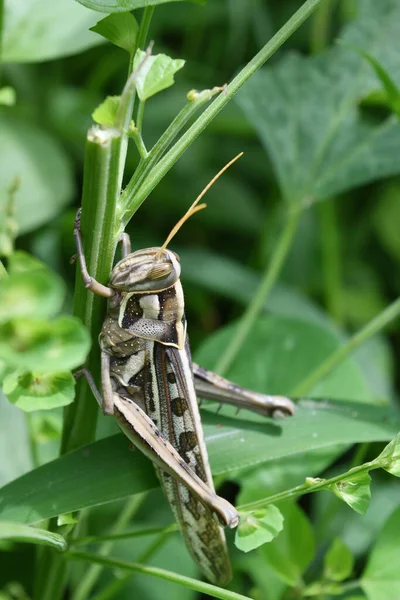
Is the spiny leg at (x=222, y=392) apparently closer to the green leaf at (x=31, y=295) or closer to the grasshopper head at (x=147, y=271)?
the grasshopper head at (x=147, y=271)

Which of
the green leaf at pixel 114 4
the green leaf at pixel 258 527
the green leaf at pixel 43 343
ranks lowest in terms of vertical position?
the green leaf at pixel 258 527

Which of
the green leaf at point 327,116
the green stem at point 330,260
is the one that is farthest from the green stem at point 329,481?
the green stem at point 330,260

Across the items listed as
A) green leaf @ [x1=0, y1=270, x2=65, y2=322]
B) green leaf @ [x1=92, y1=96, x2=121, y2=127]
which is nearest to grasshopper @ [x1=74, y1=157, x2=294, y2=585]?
green leaf @ [x1=92, y1=96, x2=121, y2=127]

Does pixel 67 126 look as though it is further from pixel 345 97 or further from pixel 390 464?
pixel 390 464

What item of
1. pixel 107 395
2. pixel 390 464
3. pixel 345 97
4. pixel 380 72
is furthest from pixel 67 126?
pixel 390 464

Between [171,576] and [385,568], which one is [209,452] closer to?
[171,576]

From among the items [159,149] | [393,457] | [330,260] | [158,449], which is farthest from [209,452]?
[330,260]
